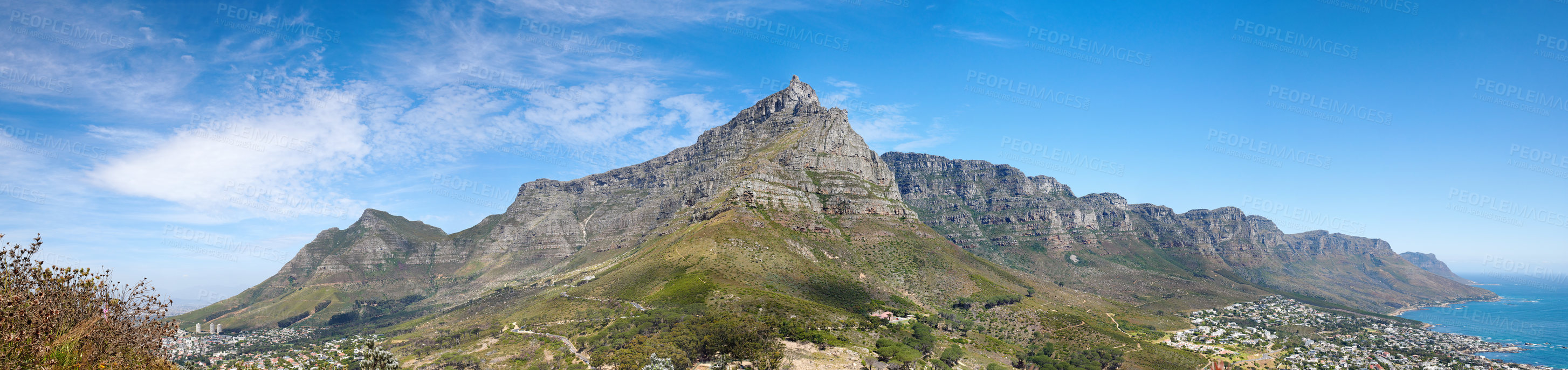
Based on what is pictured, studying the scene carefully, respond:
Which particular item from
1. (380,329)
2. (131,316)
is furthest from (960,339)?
(380,329)

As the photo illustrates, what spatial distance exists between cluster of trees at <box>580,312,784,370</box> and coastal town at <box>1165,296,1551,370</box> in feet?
241

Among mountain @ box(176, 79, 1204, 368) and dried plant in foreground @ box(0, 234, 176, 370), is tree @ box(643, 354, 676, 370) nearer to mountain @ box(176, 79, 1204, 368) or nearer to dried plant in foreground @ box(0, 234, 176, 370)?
mountain @ box(176, 79, 1204, 368)

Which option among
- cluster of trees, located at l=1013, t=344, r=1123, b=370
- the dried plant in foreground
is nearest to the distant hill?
cluster of trees, located at l=1013, t=344, r=1123, b=370

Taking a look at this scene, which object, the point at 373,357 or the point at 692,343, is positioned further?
the point at 692,343

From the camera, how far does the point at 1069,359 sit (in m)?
91.0

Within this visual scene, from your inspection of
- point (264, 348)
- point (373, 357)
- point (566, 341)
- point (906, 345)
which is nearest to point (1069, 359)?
point (906, 345)

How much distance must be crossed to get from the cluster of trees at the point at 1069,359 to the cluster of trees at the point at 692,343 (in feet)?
141

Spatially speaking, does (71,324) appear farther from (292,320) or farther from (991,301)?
(292,320)

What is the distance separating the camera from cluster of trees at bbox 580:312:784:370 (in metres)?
69.4

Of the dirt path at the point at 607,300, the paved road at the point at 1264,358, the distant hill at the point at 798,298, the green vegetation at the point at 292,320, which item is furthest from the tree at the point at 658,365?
the green vegetation at the point at 292,320

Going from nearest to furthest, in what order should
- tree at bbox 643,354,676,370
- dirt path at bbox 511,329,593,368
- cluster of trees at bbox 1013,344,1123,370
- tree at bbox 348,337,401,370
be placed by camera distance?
1. tree at bbox 348,337,401,370
2. tree at bbox 643,354,676,370
3. dirt path at bbox 511,329,593,368
4. cluster of trees at bbox 1013,344,1123,370

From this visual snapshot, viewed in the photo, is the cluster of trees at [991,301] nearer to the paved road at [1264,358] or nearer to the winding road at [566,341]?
the paved road at [1264,358]

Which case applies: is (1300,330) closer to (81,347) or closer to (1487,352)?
(1487,352)

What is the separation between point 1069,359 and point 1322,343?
8708 centimetres
